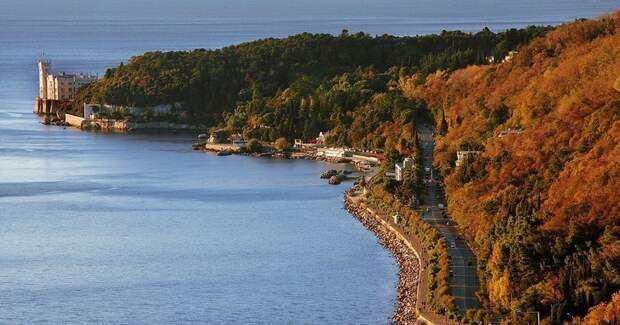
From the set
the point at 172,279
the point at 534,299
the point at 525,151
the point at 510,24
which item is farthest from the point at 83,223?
the point at 510,24

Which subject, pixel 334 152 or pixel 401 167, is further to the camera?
pixel 334 152

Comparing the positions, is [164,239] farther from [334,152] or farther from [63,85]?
[63,85]

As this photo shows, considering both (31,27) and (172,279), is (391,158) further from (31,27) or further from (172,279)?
(31,27)

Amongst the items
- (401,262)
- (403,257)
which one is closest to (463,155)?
(403,257)

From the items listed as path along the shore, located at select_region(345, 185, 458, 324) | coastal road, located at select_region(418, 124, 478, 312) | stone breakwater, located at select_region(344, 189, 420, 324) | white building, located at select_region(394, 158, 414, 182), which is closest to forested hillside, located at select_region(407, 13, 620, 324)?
coastal road, located at select_region(418, 124, 478, 312)

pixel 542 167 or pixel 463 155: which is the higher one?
pixel 542 167

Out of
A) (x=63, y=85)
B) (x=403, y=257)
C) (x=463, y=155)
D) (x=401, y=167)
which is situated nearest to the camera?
(x=403, y=257)

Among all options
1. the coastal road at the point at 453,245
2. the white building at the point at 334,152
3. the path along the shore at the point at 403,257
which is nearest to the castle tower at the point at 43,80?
the white building at the point at 334,152
